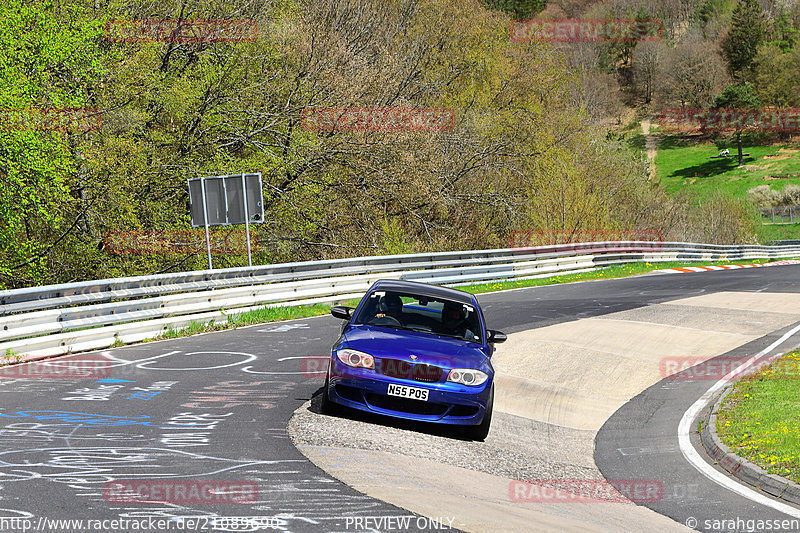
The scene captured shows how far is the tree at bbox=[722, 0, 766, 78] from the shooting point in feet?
503

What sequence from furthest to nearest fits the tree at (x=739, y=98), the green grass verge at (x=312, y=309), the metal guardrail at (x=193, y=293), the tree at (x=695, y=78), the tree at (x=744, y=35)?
the tree at (x=744, y=35), the tree at (x=695, y=78), the tree at (x=739, y=98), the green grass verge at (x=312, y=309), the metal guardrail at (x=193, y=293)

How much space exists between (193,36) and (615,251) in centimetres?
1962

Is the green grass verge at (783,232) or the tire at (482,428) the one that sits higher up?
the tire at (482,428)

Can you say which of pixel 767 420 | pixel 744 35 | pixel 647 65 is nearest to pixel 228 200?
pixel 767 420

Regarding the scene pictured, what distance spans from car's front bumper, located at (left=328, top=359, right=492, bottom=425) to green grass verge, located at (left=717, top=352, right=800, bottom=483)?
2.76 m

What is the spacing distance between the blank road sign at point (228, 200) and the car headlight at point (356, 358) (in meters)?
10.5

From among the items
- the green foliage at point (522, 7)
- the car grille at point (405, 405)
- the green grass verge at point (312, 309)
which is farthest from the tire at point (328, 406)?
the green foliage at point (522, 7)

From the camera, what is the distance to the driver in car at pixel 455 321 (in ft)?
31.1

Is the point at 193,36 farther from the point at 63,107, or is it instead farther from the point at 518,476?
the point at 518,476

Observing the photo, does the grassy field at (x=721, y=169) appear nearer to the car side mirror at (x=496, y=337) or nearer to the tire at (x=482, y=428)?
the car side mirror at (x=496, y=337)

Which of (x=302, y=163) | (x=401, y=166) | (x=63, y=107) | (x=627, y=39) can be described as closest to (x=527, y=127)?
(x=401, y=166)

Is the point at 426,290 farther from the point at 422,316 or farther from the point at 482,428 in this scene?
the point at 482,428

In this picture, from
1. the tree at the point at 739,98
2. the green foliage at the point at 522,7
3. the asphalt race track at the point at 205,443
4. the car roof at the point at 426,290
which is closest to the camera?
the asphalt race track at the point at 205,443

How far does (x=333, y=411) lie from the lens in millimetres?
8648
